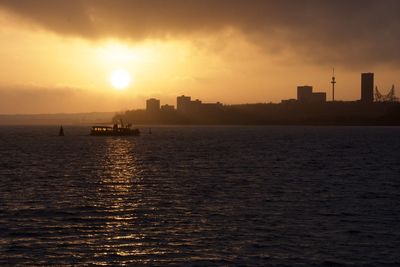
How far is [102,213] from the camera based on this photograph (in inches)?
1670

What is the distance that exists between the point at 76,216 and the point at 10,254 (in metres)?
11.6

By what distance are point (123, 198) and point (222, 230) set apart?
1807cm

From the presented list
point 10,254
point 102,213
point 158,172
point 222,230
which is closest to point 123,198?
point 102,213

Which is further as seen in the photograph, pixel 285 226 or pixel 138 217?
pixel 138 217

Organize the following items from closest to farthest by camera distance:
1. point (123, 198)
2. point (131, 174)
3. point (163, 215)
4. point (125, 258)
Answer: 1. point (125, 258)
2. point (163, 215)
3. point (123, 198)
4. point (131, 174)

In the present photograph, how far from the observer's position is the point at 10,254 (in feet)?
95.2

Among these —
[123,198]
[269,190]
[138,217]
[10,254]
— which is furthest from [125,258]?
[269,190]

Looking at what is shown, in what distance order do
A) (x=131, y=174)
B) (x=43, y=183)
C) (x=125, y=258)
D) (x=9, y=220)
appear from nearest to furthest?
(x=125, y=258) < (x=9, y=220) < (x=43, y=183) < (x=131, y=174)

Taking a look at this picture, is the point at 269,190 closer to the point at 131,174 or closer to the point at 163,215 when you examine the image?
the point at 163,215

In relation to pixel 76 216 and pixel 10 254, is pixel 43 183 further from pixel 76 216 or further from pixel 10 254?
pixel 10 254

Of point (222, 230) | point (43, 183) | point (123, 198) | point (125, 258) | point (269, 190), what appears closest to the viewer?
point (125, 258)

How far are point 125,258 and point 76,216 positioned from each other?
42.8 feet

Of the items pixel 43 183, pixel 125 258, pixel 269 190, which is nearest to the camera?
pixel 125 258

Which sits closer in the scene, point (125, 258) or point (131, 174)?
point (125, 258)
